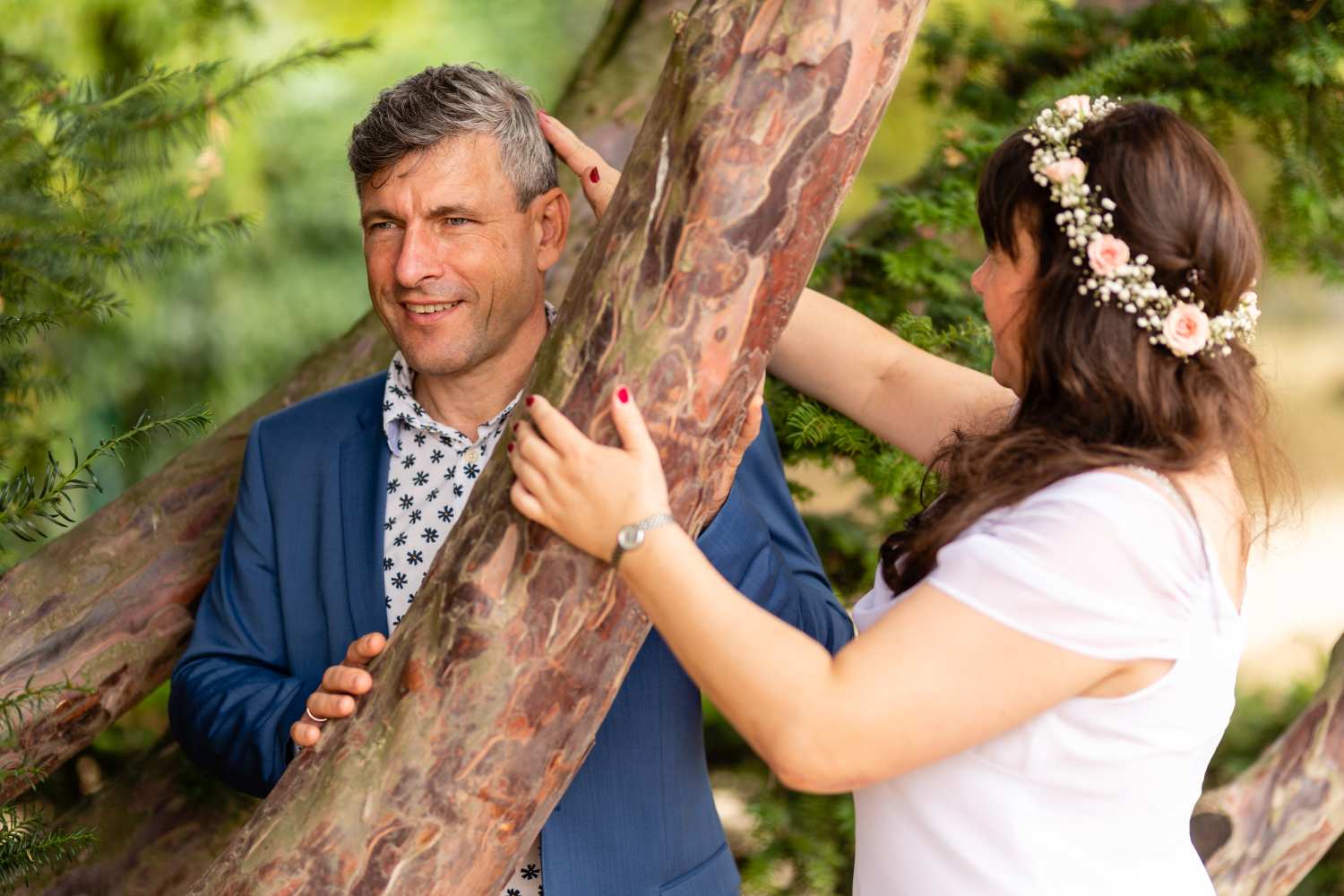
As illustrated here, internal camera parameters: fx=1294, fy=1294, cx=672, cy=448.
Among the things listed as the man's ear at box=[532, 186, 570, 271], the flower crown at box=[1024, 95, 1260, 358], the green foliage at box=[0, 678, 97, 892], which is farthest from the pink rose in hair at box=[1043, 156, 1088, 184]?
the green foliage at box=[0, 678, 97, 892]

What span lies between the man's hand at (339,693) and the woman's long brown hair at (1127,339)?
69 centimetres

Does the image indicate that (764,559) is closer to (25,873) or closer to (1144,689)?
(1144,689)

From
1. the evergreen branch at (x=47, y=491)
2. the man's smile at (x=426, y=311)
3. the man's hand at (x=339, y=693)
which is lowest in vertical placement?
the man's hand at (x=339, y=693)

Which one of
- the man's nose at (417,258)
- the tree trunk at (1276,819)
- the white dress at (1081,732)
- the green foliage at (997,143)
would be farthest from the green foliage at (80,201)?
the tree trunk at (1276,819)

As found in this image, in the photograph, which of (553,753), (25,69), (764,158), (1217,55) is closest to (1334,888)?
(1217,55)

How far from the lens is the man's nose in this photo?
2.07m

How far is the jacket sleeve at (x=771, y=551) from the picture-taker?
1871mm

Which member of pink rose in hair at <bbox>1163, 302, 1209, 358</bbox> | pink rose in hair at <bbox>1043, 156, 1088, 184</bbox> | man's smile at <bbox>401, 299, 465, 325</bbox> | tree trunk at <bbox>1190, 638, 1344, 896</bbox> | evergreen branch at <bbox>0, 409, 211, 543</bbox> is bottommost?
tree trunk at <bbox>1190, 638, 1344, 896</bbox>

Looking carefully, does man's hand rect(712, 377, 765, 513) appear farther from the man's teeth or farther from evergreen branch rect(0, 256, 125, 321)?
evergreen branch rect(0, 256, 125, 321)

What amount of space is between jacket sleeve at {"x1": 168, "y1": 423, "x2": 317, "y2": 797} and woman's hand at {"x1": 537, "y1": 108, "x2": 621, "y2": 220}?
2.28ft

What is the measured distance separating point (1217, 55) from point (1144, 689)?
2.13 metres

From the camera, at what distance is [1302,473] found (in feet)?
10.3

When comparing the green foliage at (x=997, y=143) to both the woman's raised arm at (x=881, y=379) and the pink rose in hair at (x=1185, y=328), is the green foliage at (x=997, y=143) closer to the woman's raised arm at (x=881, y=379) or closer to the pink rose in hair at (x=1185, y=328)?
the woman's raised arm at (x=881, y=379)

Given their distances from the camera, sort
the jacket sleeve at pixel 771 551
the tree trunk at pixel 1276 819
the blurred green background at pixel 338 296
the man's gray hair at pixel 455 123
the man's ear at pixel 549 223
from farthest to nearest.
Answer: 1. the blurred green background at pixel 338 296
2. the tree trunk at pixel 1276 819
3. the man's ear at pixel 549 223
4. the man's gray hair at pixel 455 123
5. the jacket sleeve at pixel 771 551
